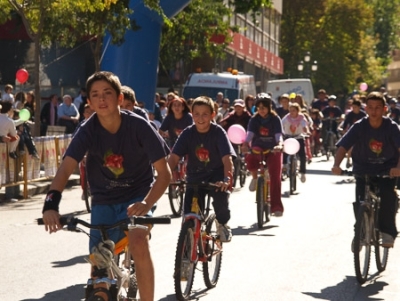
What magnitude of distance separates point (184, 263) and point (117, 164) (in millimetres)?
2869

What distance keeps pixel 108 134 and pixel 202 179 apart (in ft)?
13.9

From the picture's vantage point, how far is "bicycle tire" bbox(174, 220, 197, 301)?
9.63 metres

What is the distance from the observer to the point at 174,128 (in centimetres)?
1908

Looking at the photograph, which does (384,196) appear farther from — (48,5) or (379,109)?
(48,5)

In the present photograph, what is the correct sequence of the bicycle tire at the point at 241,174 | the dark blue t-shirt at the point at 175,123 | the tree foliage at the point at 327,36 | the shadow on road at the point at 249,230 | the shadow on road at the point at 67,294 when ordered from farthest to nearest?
the tree foliage at the point at 327,36
the bicycle tire at the point at 241,174
the dark blue t-shirt at the point at 175,123
the shadow on road at the point at 249,230
the shadow on road at the point at 67,294

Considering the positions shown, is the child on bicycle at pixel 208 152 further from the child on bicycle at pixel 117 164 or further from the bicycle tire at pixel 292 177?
the bicycle tire at pixel 292 177

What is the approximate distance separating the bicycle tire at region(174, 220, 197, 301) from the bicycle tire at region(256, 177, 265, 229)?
6.25 m

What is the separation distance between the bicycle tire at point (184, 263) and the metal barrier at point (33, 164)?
971 centimetres

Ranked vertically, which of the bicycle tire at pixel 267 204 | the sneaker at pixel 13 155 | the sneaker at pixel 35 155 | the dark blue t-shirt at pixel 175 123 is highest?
the dark blue t-shirt at pixel 175 123

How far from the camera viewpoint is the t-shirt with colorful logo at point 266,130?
16734 millimetres

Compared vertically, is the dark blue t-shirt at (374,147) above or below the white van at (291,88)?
below

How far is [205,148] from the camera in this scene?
11117 mm

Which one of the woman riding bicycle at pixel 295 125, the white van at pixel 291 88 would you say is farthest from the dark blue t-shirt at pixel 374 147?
the white van at pixel 291 88

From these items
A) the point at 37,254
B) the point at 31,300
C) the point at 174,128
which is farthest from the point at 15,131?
the point at 31,300
